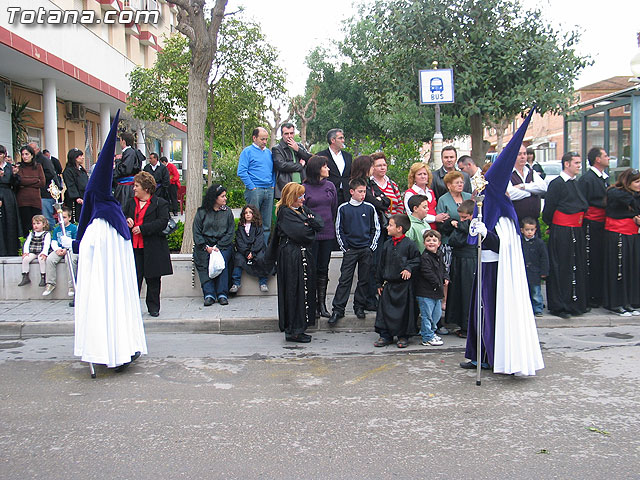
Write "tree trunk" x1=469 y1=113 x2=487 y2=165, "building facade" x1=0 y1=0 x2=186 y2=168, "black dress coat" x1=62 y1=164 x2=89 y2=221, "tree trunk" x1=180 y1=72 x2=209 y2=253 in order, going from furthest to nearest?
1. "building facade" x1=0 y1=0 x2=186 y2=168
2. "tree trunk" x1=469 y1=113 x2=487 y2=165
3. "black dress coat" x1=62 y1=164 x2=89 y2=221
4. "tree trunk" x1=180 y1=72 x2=209 y2=253

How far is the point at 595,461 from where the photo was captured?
Result: 4289 millimetres

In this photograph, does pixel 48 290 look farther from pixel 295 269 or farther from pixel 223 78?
pixel 223 78

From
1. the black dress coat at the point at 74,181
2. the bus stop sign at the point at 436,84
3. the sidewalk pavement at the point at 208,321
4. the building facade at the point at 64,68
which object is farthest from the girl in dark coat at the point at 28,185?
the bus stop sign at the point at 436,84

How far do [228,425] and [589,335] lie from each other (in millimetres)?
4858

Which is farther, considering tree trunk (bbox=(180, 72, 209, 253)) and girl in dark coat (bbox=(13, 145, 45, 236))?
girl in dark coat (bbox=(13, 145, 45, 236))

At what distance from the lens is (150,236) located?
28.3ft

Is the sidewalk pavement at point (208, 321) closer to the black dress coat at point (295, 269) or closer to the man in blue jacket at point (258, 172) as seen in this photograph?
the black dress coat at point (295, 269)

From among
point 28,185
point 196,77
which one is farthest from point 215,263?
point 28,185

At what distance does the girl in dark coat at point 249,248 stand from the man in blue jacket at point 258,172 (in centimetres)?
57

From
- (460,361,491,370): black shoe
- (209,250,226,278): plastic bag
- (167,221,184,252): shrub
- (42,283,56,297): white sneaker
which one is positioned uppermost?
(167,221,184,252): shrub

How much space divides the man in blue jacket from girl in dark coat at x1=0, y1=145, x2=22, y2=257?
12.1ft

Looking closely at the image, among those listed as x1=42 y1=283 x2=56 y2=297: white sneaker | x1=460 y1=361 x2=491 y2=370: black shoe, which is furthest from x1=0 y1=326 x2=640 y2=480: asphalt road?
x1=42 y1=283 x2=56 y2=297: white sneaker

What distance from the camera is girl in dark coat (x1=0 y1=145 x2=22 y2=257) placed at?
1074 cm

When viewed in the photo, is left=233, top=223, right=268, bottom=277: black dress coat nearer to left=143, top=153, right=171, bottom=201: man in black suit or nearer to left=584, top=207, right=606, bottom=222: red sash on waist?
left=584, top=207, right=606, bottom=222: red sash on waist
